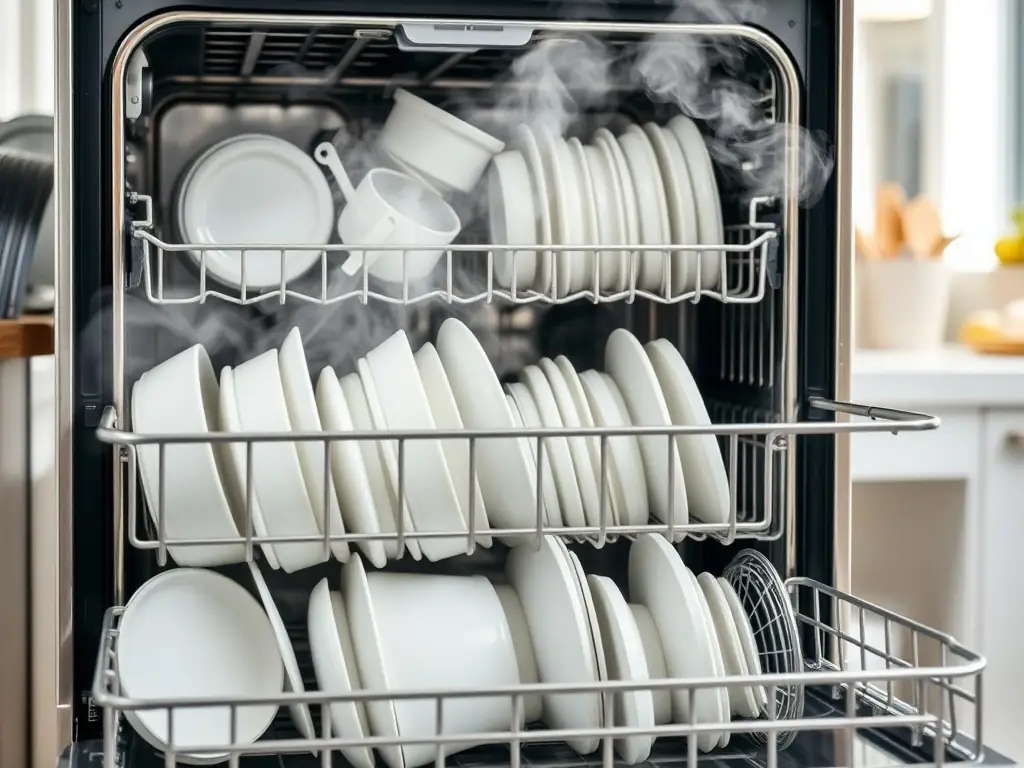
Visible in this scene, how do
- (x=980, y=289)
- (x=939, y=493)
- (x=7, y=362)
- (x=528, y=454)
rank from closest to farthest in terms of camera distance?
(x=528, y=454) < (x=7, y=362) < (x=939, y=493) < (x=980, y=289)

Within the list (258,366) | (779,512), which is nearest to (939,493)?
(779,512)

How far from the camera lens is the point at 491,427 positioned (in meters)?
1.00

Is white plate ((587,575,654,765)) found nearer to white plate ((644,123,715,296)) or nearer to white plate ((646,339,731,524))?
white plate ((646,339,731,524))

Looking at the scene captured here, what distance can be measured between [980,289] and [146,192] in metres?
1.62

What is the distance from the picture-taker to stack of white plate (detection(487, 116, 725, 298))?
1.10 meters

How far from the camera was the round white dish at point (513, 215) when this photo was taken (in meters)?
1.10

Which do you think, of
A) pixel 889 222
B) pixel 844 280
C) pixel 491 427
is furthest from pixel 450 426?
pixel 889 222

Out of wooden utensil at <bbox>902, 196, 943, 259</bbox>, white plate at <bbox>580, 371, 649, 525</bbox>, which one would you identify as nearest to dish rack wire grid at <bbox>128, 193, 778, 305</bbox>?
white plate at <bbox>580, 371, 649, 525</bbox>

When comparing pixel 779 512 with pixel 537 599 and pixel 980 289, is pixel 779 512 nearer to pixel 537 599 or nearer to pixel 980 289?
pixel 537 599

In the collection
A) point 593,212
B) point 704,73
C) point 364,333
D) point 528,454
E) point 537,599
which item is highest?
point 704,73

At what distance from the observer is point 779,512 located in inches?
42.3

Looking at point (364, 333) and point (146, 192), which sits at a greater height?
point (146, 192)

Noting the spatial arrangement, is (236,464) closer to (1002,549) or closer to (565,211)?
(565,211)

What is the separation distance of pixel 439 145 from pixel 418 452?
31 cm
